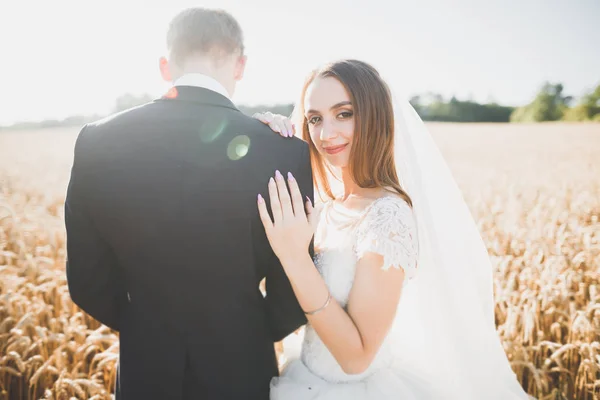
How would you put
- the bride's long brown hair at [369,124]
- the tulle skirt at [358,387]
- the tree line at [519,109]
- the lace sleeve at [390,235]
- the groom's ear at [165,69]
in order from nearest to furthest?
the groom's ear at [165,69]
the lace sleeve at [390,235]
the tulle skirt at [358,387]
the bride's long brown hair at [369,124]
the tree line at [519,109]

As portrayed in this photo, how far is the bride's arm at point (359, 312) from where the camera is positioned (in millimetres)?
1819

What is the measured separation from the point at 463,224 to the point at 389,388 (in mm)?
1269

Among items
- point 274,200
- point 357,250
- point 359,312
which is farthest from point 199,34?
point 359,312

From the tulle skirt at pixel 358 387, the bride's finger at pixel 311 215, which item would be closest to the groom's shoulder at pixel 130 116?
the bride's finger at pixel 311 215

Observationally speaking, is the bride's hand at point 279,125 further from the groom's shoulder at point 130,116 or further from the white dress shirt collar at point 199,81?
the groom's shoulder at point 130,116

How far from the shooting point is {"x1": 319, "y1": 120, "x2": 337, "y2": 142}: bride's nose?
2400 millimetres

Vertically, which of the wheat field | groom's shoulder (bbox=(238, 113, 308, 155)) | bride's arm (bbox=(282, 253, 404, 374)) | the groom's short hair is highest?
the groom's short hair

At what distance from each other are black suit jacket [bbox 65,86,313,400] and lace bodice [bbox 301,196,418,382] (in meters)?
0.43

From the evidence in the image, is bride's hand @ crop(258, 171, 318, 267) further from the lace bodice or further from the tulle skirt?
the tulle skirt

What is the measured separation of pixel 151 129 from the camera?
1.57 meters

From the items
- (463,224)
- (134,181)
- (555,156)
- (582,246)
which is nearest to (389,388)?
(463,224)

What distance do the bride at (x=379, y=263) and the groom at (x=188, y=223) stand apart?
14 cm

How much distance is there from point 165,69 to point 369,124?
119 centimetres

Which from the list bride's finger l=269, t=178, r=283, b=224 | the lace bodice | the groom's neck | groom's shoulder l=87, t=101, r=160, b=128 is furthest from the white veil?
groom's shoulder l=87, t=101, r=160, b=128
